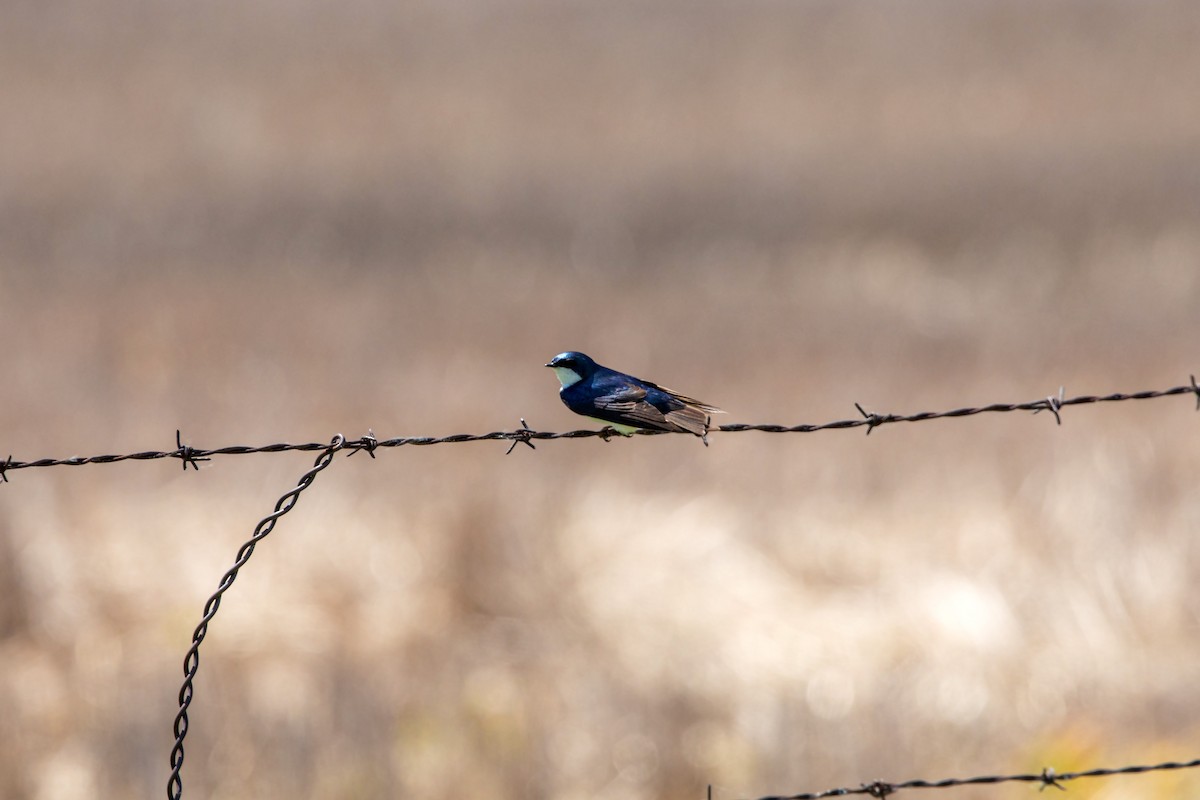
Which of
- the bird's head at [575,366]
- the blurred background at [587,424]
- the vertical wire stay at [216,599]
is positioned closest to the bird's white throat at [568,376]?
the bird's head at [575,366]

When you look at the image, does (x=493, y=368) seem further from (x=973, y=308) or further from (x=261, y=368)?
(x=973, y=308)

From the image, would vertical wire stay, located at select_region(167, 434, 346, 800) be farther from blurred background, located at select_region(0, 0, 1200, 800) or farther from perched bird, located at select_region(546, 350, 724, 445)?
blurred background, located at select_region(0, 0, 1200, 800)

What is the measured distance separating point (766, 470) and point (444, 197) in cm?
581

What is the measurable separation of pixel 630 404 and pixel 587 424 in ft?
23.0

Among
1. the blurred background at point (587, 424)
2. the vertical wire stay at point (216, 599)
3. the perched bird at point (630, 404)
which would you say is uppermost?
the blurred background at point (587, 424)

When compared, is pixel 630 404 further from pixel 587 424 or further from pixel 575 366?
pixel 587 424

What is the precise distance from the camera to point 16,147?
1275 centimetres

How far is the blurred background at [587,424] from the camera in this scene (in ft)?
17.4

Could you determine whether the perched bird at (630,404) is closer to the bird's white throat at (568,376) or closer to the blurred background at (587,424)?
the bird's white throat at (568,376)

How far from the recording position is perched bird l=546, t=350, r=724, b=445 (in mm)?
2605

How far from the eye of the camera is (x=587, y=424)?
9.62m

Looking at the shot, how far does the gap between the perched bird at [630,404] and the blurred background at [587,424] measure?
277 centimetres

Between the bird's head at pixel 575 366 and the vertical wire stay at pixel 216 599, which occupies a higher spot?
the bird's head at pixel 575 366

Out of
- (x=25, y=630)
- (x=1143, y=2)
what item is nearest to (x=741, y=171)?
(x=1143, y=2)
